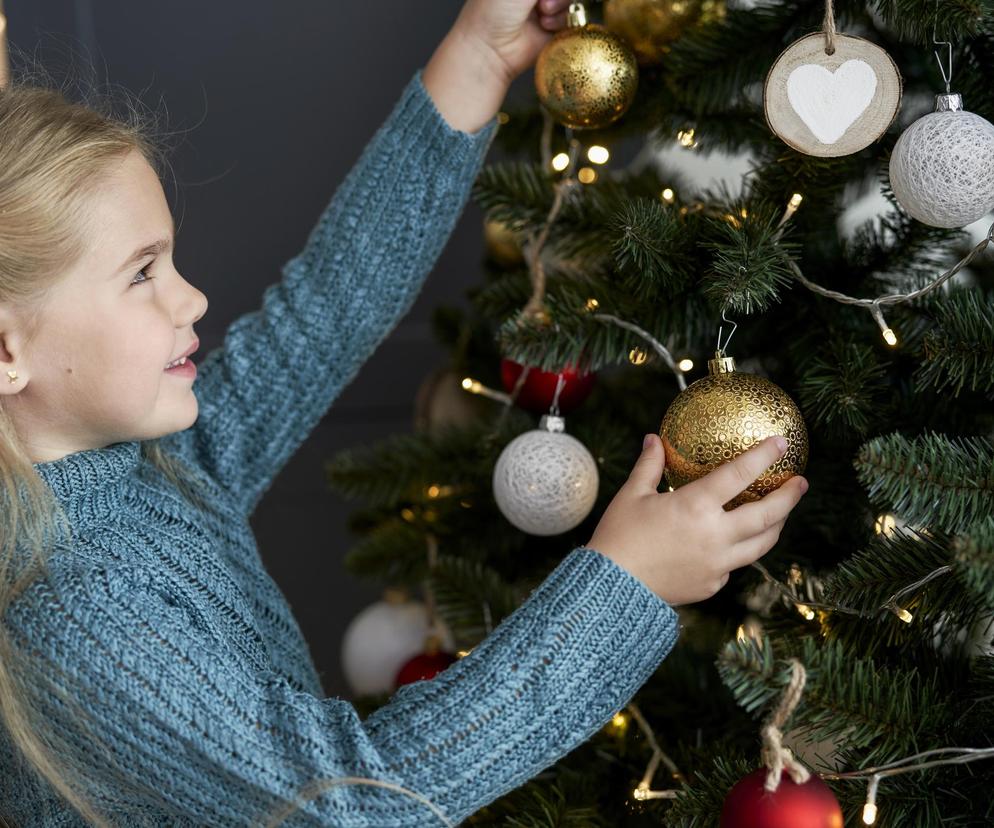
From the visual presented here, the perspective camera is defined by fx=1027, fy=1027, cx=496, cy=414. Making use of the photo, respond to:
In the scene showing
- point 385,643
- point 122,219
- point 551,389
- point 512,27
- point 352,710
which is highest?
point 512,27

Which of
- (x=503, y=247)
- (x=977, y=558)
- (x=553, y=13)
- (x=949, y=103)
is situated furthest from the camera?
(x=503, y=247)

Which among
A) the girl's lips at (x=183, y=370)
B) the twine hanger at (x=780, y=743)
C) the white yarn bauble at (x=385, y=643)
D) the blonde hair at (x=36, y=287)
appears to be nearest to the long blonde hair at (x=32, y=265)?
the blonde hair at (x=36, y=287)

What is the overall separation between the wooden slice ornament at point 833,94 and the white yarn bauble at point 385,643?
62 centimetres

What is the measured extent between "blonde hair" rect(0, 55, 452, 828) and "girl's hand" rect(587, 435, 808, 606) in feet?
0.65

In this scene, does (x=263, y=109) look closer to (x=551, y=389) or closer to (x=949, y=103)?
(x=551, y=389)

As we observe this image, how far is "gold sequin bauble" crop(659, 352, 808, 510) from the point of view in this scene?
22.7 inches

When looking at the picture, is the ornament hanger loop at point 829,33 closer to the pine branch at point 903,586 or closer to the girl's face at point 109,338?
the pine branch at point 903,586

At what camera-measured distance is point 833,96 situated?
0.57 m

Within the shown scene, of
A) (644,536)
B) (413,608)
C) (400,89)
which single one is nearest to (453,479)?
(413,608)

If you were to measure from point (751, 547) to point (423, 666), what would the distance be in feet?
1.31

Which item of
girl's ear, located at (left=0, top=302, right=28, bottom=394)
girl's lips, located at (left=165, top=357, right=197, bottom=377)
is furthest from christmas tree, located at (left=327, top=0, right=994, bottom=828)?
girl's ear, located at (left=0, top=302, right=28, bottom=394)

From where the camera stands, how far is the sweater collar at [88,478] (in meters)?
0.72

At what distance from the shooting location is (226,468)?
35.9 inches

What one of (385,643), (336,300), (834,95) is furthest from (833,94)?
(385,643)
